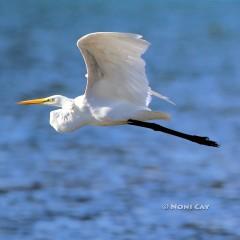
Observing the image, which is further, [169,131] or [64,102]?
[64,102]

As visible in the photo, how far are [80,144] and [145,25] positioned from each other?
626 inches

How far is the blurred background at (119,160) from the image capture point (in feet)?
36.8

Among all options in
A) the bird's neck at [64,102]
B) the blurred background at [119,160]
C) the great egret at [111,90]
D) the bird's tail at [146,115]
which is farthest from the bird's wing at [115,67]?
the blurred background at [119,160]

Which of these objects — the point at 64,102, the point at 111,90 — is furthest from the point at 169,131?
the point at 64,102

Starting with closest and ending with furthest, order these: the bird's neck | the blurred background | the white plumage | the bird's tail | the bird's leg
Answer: the white plumage, the bird's tail, the bird's leg, the bird's neck, the blurred background

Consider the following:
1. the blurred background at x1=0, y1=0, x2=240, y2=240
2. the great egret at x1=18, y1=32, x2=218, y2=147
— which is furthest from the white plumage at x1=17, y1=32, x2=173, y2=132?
the blurred background at x1=0, y1=0, x2=240, y2=240

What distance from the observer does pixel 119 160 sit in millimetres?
13961

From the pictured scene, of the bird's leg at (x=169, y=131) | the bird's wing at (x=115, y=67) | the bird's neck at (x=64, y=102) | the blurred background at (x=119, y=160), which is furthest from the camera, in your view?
the blurred background at (x=119, y=160)

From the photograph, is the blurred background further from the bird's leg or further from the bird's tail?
the bird's tail

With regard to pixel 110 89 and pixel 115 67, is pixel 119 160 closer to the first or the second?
pixel 110 89

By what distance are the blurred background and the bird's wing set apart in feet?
10.2

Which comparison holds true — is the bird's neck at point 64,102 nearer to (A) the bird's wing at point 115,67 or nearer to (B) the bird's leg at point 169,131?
(A) the bird's wing at point 115,67

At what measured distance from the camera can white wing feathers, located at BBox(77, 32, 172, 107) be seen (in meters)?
7.32

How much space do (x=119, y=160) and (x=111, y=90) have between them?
20.1ft
